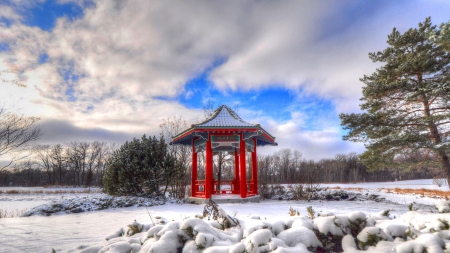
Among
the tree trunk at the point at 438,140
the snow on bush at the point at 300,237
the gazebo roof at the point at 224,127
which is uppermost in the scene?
the gazebo roof at the point at 224,127

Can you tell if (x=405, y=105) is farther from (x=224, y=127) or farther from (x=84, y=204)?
(x=84, y=204)

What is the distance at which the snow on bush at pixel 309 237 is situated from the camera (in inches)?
93.5

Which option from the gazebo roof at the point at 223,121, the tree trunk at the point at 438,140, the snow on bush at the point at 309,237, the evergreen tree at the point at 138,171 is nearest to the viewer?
the snow on bush at the point at 309,237

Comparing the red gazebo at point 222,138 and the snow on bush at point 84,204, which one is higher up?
the red gazebo at point 222,138

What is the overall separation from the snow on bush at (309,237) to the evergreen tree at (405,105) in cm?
808

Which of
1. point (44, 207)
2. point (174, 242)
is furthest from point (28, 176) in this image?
point (174, 242)

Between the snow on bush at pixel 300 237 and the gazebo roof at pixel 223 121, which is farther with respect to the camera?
the gazebo roof at pixel 223 121

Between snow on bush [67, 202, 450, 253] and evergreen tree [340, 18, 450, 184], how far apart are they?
8077 mm

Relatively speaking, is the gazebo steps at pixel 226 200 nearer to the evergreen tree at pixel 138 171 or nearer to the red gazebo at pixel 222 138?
the red gazebo at pixel 222 138

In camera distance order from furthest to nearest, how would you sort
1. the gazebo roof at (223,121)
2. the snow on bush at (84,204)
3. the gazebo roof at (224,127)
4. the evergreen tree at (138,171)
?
1. the evergreen tree at (138,171)
2. the gazebo roof at (223,121)
3. the gazebo roof at (224,127)
4. the snow on bush at (84,204)

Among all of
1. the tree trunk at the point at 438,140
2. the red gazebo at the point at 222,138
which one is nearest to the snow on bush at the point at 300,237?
the red gazebo at the point at 222,138

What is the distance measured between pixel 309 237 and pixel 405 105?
10.8 m

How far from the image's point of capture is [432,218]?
2.59m

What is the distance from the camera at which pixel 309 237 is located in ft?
8.75
